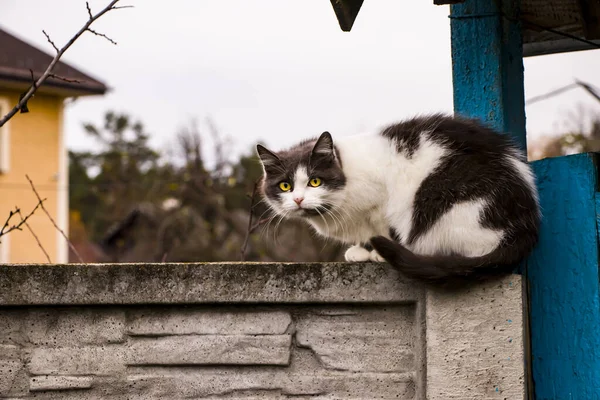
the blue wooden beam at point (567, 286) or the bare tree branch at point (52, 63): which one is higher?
the bare tree branch at point (52, 63)

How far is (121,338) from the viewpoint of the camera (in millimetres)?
2568

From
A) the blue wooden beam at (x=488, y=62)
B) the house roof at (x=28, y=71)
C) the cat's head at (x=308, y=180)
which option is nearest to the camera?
the blue wooden beam at (x=488, y=62)

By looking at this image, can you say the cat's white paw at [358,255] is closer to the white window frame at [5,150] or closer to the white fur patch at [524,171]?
the white fur patch at [524,171]

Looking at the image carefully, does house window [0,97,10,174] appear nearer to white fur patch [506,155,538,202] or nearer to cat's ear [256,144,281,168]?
cat's ear [256,144,281,168]

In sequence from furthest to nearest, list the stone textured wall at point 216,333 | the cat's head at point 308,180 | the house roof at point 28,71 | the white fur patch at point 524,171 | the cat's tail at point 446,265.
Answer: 1. the house roof at point 28,71
2. the cat's head at point 308,180
3. the white fur patch at point 524,171
4. the stone textured wall at point 216,333
5. the cat's tail at point 446,265

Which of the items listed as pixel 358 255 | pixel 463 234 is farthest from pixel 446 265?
pixel 358 255

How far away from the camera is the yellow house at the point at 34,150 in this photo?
1566 centimetres

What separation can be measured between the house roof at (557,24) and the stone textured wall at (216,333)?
152cm

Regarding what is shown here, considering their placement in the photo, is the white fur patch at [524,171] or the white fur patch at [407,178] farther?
the white fur patch at [407,178]

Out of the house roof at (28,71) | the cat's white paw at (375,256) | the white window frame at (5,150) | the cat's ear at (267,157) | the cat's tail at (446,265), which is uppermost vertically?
the house roof at (28,71)

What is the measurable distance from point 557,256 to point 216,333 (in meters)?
1.20

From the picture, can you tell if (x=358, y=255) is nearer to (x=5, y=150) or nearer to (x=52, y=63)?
(x=52, y=63)

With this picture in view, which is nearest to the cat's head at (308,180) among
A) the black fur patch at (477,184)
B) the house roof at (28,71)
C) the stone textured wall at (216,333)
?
the black fur patch at (477,184)

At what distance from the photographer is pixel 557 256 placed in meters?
2.71
